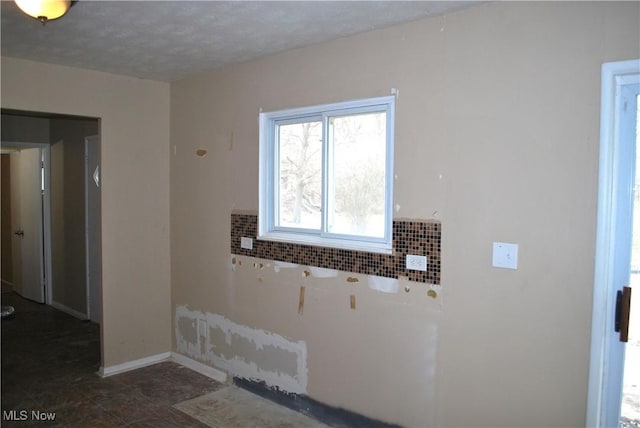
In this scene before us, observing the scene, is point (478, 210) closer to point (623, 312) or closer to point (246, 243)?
point (623, 312)

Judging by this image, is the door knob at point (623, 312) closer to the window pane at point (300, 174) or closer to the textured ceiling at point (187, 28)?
the textured ceiling at point (187, 28)

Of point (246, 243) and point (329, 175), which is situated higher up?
point (329, 175)

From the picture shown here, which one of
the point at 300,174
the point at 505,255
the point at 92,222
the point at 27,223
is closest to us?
the point at 505,255

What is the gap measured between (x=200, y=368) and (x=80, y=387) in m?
0.89

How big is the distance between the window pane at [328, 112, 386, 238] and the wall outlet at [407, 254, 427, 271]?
27 centimetres

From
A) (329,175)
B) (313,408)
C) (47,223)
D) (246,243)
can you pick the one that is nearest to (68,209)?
Result: (47,223)

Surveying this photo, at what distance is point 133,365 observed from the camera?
13.0 feet

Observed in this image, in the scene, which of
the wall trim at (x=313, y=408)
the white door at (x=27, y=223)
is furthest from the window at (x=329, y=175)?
the white door at (x=27, y=223)

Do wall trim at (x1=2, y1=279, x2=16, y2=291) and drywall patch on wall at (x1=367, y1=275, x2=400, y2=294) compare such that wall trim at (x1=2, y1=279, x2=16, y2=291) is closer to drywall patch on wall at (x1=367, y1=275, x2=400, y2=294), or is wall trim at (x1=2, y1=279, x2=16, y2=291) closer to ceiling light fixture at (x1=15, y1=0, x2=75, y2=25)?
ceiling light fixture at (x1=15, y1=0, x2=75, y2=25)

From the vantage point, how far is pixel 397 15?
8.01 ft

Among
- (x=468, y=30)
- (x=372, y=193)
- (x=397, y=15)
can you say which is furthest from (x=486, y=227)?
(x=397, y=15)

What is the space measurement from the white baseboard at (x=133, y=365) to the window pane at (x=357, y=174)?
2161 mm

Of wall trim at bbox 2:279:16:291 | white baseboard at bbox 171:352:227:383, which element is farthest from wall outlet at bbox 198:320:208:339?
wall trim at bbox 2:279:16:291

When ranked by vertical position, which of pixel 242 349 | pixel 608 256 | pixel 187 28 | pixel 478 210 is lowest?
pixel 242 349
